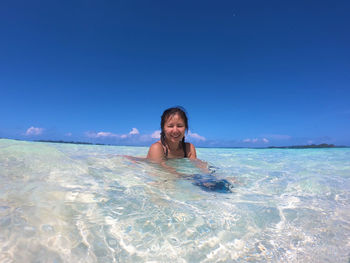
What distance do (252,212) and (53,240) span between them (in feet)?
5.13

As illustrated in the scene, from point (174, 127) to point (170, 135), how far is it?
0.20 meters

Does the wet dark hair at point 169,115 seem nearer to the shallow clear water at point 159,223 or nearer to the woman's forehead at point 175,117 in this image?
the woman's forehead at point 175,117

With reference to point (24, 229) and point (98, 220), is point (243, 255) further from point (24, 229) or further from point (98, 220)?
point (24, 229)

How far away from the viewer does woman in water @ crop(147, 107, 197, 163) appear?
13.4ft

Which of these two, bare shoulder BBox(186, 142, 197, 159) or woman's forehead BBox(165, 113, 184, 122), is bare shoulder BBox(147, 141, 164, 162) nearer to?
woman's forehead BBox(165, 113, 184, 122)

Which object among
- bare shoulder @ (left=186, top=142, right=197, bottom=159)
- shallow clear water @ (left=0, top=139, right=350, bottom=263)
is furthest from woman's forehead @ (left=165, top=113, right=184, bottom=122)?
shallow clear water @ (left=0, top=139, right=350, bottom=263)

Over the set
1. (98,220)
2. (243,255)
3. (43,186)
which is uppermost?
(43,186)

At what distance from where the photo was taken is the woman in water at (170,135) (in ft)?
13.4

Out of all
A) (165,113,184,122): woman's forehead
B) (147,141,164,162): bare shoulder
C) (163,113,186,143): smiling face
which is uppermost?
(165,113,184,122): woman's forehead

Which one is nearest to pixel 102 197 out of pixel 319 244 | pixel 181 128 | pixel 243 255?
pixel 243 255

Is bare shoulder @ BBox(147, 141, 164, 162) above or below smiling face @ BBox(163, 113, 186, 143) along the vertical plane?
below

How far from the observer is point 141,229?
1.32m

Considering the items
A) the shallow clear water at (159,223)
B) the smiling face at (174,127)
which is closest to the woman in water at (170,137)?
the smiling face at (174,127)

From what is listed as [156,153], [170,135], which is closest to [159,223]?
[156,153]
